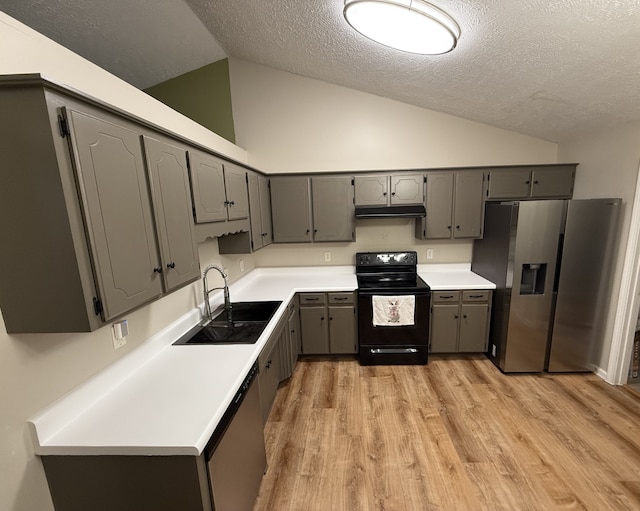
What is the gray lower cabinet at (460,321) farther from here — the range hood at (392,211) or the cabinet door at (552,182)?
the cabinet door at (552,182)

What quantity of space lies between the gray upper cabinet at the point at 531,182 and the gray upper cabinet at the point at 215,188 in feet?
8.54

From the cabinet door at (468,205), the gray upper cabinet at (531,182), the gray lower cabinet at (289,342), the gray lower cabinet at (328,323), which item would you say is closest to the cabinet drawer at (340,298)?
the gray lower cabinet at (328,323)

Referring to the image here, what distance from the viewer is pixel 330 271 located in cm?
357

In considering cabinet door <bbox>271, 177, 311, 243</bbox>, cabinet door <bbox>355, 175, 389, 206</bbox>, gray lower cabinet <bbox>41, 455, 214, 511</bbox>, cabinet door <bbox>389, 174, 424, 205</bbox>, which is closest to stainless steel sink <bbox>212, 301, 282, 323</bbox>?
cabinet door <bbox>271, 177, 311, 243</bbox>

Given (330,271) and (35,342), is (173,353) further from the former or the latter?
(330,271)

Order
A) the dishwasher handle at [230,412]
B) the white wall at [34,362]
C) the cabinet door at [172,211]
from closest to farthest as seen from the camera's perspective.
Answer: the white wall at [34,362] < the dishwasher handle at [230,412] < the cabinet door at [172,211]

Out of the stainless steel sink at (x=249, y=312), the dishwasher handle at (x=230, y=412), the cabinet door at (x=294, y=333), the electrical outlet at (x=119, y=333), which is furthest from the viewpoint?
the cabinet door at (x=294, y=333)

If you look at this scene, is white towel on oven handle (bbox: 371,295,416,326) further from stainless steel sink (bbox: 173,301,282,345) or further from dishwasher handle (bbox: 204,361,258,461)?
dishwasher handle (bbox: 204,361,258,461)

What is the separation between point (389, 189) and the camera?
314cm

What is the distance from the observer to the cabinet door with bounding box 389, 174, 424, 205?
3.12m

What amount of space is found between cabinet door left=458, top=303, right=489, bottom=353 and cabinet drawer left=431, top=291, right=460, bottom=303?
0.37 ft

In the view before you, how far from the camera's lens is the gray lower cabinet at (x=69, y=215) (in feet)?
2.90

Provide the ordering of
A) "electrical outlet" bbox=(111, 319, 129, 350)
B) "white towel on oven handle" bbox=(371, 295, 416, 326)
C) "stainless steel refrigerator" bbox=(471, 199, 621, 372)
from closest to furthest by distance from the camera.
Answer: "electrical outlet" bbox=(111, 319, 129, 350), "stainless steel refrigerator" bbox=(471, 199, 621, 372), "white towel on oven handle" bbox=(371, 295, 416, 326)

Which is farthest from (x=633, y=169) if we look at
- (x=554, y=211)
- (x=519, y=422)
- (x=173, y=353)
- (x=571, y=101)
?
(x=173, y=353)
